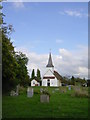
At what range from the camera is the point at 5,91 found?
23.5 meters

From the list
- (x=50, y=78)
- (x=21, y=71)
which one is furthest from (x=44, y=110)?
(x=50, y=78)

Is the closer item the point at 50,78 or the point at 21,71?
the point at 21,71

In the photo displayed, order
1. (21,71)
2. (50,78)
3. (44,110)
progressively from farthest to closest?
(50,78) → (21,71) → (44,110)

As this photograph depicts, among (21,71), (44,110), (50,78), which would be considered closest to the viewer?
(44,110)

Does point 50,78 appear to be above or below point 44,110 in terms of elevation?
above

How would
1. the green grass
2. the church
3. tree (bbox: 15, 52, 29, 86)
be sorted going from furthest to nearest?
1. the church
2. tree (bbox: 15, 52, 29, 86)
3. the green grass

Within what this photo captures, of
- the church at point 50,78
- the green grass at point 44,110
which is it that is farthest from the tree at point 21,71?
the church at point 50,78

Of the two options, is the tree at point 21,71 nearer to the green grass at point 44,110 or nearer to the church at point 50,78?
the green grass at point 44,110

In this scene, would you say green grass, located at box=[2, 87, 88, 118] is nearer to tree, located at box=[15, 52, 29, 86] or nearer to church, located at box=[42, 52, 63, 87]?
tree, located at box=[15, 52, 29, 86]

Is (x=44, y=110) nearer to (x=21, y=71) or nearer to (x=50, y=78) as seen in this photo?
(x=21, y=71)

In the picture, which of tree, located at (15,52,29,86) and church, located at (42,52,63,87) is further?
church, located at (42,52,63,87)

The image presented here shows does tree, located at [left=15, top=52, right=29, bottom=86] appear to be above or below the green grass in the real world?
above

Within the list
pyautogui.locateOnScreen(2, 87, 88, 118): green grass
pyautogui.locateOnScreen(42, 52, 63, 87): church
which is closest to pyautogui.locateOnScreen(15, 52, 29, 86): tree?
pyautogui.locateOnScreen(2, 87, 88, 118): green grass

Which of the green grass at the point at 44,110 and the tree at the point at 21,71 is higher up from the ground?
the tree at the point at 21,71
